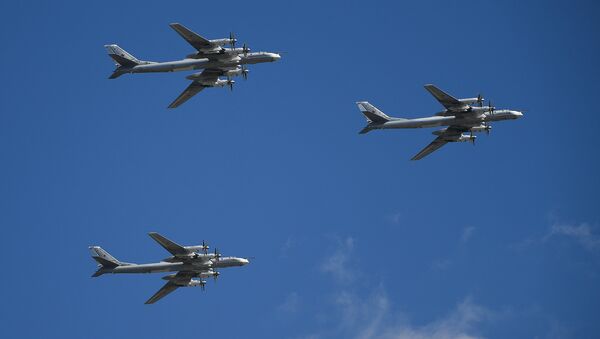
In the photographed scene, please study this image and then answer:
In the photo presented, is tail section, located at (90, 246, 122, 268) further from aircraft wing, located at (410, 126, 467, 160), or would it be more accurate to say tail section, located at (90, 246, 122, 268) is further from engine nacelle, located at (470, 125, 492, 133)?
engine nacelle, located at (470, 125, 492, 133)

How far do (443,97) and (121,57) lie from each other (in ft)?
128

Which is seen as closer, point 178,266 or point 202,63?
point 178,266

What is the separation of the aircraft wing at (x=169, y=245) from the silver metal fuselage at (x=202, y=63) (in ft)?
66.5

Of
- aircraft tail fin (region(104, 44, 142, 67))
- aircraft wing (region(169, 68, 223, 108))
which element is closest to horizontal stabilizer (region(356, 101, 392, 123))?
aircraft wing (region(169, 68, 223, 108))

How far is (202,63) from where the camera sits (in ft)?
523

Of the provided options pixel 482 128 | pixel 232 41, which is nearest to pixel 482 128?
pixel 482 128

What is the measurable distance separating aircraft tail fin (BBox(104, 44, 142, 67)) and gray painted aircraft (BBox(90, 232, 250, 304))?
2226cm

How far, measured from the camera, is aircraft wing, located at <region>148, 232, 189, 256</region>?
154500 millimetres

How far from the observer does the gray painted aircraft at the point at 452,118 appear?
526 ft

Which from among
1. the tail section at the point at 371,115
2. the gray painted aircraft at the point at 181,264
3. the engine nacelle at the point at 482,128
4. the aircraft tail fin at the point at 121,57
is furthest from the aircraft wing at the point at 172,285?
the engine nacelle at the point at 482,128

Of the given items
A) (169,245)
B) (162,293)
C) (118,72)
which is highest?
(118,72)

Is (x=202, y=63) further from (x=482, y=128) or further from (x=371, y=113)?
(x=482, y=128)

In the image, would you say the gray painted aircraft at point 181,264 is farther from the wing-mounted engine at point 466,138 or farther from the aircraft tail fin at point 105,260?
the wing-mounted engine at point 466,138

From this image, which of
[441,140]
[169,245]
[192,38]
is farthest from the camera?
[441,140]
